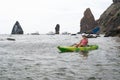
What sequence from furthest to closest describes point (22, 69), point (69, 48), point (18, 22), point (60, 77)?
point (18, 22) < point (69, 48) < point (22, 69) < point (60, 77)

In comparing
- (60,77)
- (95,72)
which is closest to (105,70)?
(95,72)

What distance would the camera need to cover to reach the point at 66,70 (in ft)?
61.8

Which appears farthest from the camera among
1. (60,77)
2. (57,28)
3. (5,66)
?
(57,28)

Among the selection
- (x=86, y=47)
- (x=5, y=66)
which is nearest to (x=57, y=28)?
(x=86, y=47)

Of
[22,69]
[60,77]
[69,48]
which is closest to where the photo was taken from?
[60,77]

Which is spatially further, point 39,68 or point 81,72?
point 39,68

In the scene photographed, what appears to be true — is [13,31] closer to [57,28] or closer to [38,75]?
[57,28]

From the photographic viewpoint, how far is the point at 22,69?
1936 centimetres

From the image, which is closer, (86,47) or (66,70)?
(66,70)

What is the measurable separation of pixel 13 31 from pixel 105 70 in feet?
600

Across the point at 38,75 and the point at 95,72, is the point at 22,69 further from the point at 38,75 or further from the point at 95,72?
the point at 95,72

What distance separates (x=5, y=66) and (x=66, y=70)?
5.16m

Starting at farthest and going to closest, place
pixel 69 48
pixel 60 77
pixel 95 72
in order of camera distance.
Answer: pixel 69 48 < pixel 95 72 < pixel 60 77

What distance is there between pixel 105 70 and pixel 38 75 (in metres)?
4.84
